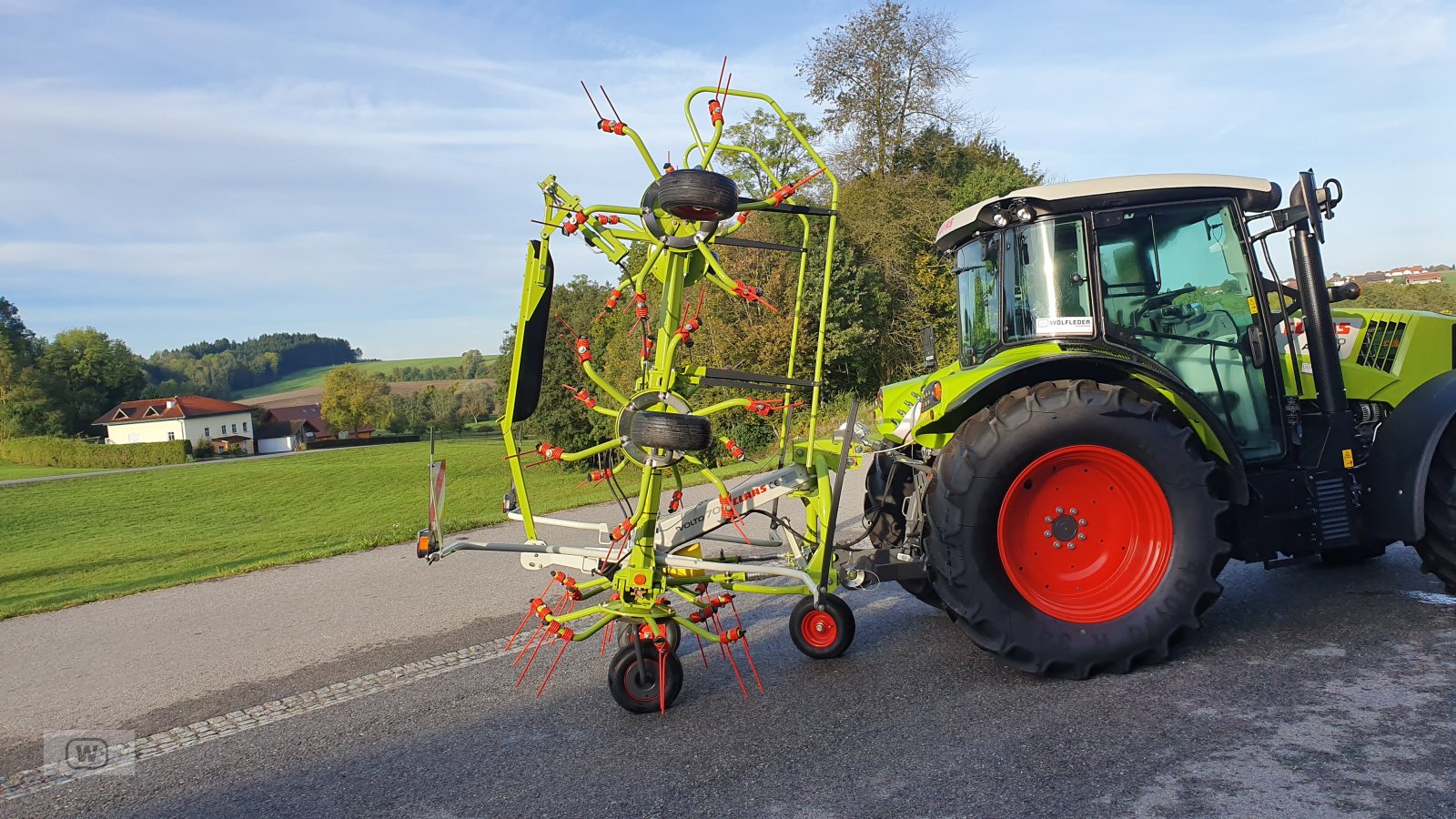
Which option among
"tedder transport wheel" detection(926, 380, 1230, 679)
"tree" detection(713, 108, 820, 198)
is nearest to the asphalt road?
"tedder transport wheel" detection(926, 380, 1230, 679)

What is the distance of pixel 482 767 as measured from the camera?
3422mm

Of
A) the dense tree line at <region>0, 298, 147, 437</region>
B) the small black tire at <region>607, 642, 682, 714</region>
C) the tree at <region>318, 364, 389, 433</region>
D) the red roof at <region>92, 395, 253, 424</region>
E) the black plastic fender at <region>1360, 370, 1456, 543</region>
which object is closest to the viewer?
the small black tire at <region>607, 642, 682, 714</region>

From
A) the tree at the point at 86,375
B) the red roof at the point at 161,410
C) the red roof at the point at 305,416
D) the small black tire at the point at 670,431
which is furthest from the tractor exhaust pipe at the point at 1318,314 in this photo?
the red roof at the point at 305,416

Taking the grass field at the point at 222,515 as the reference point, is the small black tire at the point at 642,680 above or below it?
above

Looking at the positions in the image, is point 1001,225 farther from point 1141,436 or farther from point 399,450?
point 399,450

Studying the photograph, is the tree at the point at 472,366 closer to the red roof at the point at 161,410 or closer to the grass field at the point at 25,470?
the red roof at the point at 161,410

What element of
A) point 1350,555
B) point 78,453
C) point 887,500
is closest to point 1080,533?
point 887,500

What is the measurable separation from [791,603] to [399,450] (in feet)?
189

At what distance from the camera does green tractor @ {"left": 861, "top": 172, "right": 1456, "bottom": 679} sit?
407cm

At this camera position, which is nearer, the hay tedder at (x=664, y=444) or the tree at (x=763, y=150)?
the hay tedder at (x=664, y=444)

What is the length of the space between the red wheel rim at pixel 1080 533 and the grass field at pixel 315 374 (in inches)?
4026

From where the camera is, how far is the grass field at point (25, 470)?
4714cm

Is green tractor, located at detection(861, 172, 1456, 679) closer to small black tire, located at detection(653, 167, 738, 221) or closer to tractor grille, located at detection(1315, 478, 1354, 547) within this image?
tractor grille, located at detection(1315, 478, 1354, 547)

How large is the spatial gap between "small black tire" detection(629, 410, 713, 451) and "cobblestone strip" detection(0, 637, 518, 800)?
2.01m
